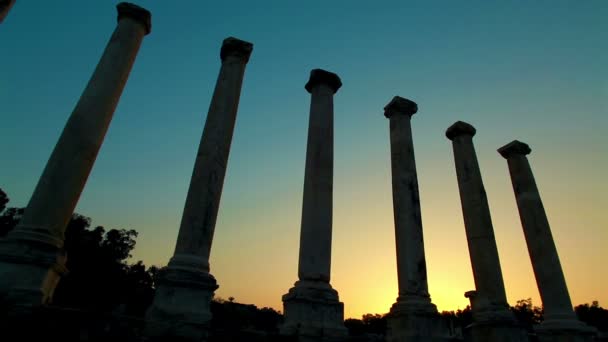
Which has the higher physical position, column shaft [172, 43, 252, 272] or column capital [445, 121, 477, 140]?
column capital [445, 121, 477, 140]

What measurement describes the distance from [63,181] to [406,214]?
138 feet

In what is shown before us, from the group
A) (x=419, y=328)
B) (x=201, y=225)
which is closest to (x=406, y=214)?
(x=419, y=328)

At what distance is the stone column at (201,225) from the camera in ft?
107

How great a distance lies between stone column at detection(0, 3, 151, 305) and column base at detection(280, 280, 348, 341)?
71.5 feet

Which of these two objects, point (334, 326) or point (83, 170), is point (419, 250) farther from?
point (83, 170)

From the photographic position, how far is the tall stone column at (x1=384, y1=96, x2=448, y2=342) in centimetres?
4578

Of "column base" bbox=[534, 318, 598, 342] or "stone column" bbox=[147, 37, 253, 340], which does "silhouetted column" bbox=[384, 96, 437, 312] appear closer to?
"column base" bbox=[534, 318, 598, 342]

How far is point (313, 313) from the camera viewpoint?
3953 centimetres

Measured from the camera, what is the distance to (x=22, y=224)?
3284cm

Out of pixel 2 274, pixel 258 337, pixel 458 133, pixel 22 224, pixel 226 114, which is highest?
pixel 458 133

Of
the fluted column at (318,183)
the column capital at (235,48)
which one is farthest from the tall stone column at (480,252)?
the column capital at (235,48)

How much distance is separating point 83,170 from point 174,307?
641 inches

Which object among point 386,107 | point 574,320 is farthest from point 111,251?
point 574,320

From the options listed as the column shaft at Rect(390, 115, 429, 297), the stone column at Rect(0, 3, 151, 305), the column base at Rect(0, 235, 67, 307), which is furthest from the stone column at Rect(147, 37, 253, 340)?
the column shaft at Rect(390, 115, 429, 297)
